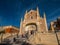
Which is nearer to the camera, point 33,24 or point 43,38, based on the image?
point 43,38

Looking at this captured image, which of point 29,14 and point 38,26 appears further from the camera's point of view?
point 29,14

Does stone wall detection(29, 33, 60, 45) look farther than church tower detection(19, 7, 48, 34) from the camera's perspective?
No

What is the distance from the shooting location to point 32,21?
40688mm

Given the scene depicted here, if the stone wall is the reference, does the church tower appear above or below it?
above

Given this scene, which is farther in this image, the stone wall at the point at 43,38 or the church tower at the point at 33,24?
the church tower at the point at 33,24

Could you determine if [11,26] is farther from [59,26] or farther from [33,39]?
[33,39]

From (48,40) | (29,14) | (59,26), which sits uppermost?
(29,14)

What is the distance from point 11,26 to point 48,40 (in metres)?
24.8

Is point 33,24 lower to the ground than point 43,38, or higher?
higher

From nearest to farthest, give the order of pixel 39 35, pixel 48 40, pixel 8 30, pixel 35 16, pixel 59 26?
1. pixel 48 40
2. pixel 39 35
3. pixel 59 26
4. pixel 8 30
5. pixel 35 16

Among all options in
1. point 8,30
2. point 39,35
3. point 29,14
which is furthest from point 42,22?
point 39,35

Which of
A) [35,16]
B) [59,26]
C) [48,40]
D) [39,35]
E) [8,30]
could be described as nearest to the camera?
[48,40]

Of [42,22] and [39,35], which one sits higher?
[42,22]

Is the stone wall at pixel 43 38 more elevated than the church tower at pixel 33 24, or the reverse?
the church tower at pixel 33 24
